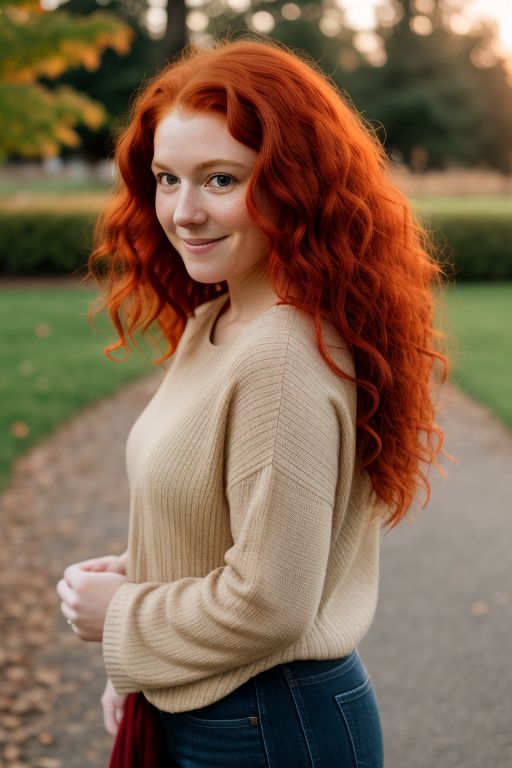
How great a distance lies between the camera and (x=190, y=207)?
1.58 meters

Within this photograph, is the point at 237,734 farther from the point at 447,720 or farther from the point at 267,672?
the point at 447,720

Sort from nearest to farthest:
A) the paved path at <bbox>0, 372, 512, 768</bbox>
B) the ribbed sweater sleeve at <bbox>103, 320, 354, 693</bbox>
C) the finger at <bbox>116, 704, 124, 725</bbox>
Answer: the ribbed sweater sleeve at <bbox>103, 320, 354, 693</bbox>
the finger at <bbox>116, 704, 124, 725</bbox>
the paved path at <bbox>0, 372, 512, 768</bbox>

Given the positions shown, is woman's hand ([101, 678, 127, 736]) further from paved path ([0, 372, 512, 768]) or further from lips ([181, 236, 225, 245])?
paved path ([0, 372, 512, 768])

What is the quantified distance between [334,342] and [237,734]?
705 millimetres

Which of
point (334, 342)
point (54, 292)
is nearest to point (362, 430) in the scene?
point (334, 342)

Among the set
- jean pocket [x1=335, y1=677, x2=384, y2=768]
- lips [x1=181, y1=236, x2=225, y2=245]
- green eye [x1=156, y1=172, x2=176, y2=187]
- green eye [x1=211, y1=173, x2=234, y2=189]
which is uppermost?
green eye [x1=211, y1=173, x2=234, y2=189]

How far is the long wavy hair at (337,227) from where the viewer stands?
1496mm

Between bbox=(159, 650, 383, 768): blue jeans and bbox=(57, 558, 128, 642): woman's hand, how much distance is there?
24 centimetres

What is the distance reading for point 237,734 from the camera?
61.8 inches

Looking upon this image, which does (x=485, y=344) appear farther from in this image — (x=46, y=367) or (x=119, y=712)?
(x=119, y=712)

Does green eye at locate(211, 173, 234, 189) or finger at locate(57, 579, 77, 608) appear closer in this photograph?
green eye at locate(211, 173, 234, 189)

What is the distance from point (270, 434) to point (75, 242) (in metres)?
16.6

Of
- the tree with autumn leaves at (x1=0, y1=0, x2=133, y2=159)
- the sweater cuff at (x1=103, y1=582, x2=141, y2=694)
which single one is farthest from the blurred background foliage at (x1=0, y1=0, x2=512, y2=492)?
the sweater cuff at (x1=103, y1=582, x2=141, y2=694)

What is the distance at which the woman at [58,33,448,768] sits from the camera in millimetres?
1423
